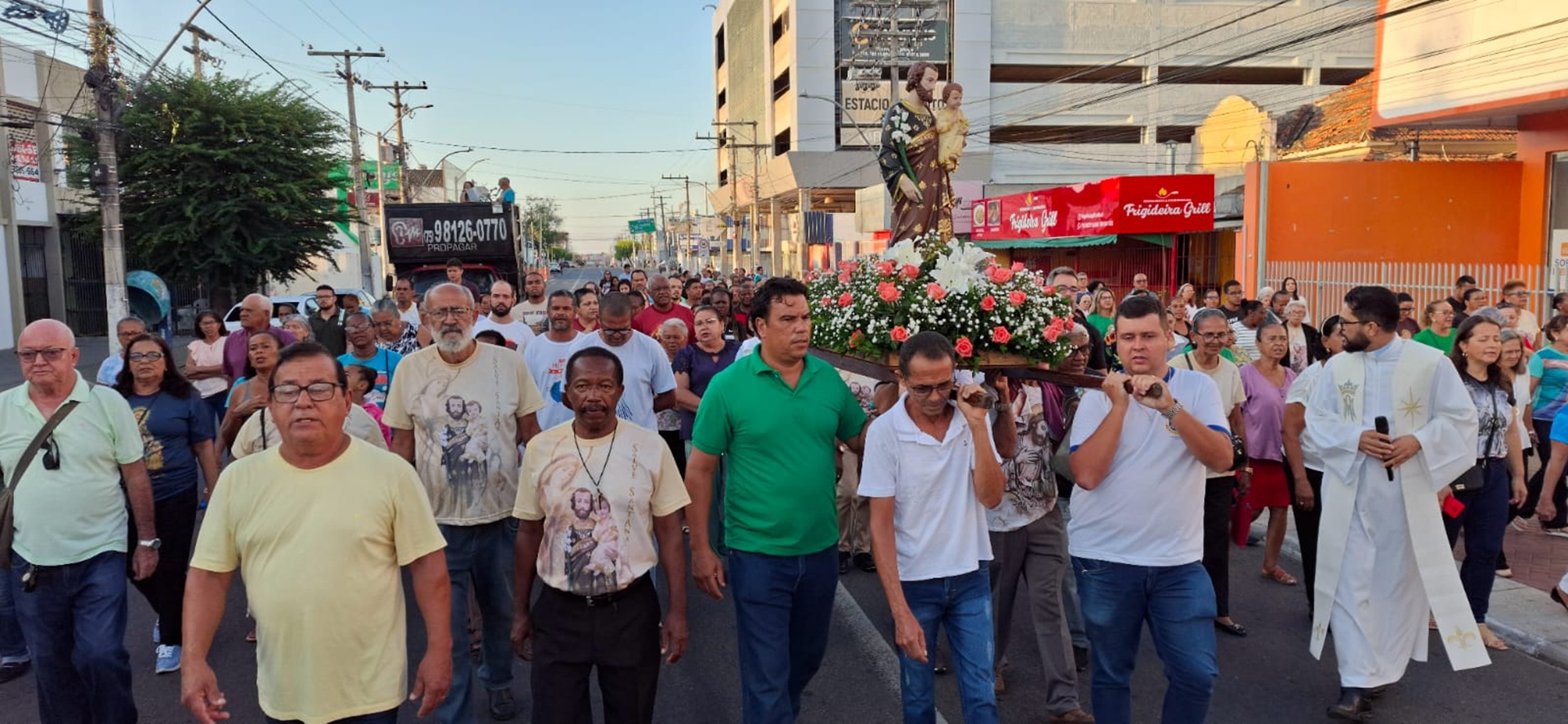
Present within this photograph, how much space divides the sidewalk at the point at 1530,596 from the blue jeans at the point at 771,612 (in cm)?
385

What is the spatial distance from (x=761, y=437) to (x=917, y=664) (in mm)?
1030

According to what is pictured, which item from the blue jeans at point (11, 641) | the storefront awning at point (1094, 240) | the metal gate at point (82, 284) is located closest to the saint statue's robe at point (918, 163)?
the blue jeans at point (11, 641)

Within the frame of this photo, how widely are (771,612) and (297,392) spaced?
1.94m

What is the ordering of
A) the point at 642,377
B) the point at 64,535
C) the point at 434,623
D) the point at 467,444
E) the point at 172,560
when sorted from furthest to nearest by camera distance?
the point at 642,377
the point at 172,560
the point at 467,444
the point at 64,535
the point at 434,623

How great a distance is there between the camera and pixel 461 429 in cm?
485

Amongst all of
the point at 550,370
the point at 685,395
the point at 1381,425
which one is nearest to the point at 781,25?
the point at 685,395

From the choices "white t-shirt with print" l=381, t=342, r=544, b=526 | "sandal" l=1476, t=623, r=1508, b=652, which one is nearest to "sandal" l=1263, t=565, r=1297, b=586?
"sandal" l=1476, t=623, r=1508, b=652

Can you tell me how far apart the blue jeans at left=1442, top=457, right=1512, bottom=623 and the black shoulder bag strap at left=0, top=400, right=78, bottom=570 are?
6.57 m

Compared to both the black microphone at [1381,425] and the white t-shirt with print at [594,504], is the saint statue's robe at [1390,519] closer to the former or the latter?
the black microphone at [1381,425]

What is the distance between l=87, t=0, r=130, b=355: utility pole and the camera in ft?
53.3

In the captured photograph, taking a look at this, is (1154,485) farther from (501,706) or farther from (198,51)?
(198,51)

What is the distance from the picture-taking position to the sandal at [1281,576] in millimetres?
6965

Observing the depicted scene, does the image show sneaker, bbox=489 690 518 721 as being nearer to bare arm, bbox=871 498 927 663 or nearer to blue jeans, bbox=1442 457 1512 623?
bare arm, bbox=871 498 927 663

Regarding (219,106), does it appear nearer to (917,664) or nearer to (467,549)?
(467,549)
